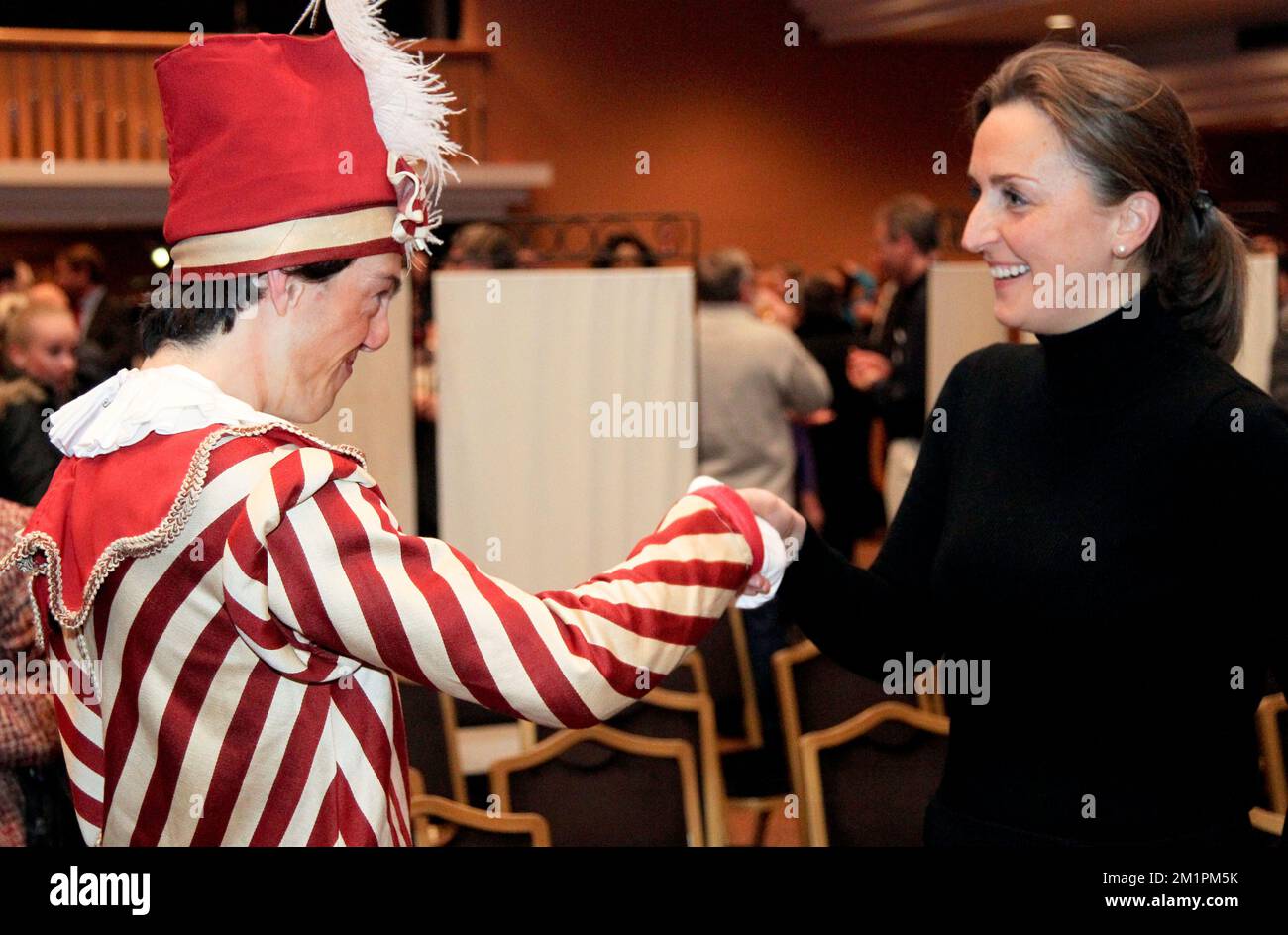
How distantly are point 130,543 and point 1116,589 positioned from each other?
955 millimetres

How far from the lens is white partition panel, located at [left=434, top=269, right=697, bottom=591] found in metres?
3.92

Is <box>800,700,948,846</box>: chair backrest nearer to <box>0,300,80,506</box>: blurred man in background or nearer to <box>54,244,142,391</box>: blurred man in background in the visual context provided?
<box>54,244,142,391</box>: blurred man in background

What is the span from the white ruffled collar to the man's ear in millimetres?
93

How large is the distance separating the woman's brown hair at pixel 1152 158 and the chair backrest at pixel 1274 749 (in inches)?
52.7

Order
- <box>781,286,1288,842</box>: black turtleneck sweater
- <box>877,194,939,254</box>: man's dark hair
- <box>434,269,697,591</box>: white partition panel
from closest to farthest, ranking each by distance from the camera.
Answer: <box>781,286,1288,842</box>: black turtleneck sweater, <box>434,269,697,591</box>: white partition panel, <box>877,194,939,254</box>: man's dark hair

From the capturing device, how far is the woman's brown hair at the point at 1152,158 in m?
1.48

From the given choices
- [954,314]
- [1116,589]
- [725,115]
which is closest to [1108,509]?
→ [1116,589]

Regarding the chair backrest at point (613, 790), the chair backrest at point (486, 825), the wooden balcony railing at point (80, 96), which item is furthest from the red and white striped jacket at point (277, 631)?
the wooden balcony railing at point (80, 96)

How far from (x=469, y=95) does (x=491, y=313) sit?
8671mm

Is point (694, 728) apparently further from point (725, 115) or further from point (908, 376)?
point (725, 115)

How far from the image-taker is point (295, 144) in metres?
1.27

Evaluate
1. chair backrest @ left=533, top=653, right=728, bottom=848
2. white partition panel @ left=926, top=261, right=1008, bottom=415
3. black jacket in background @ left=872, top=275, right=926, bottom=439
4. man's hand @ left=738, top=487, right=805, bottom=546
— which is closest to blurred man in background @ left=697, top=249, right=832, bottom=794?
black jacket in background @ left=872, top=275, right=926, bottom=439

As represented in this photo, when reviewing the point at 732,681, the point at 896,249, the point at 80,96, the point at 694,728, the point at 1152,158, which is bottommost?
the point at 732,681
